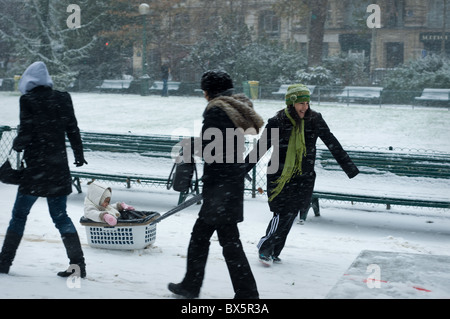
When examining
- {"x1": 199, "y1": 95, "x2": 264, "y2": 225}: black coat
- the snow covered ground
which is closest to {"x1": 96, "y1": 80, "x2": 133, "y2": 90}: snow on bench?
the snow covered ground

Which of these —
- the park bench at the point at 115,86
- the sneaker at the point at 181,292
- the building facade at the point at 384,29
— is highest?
the building facade at the point at 384,29

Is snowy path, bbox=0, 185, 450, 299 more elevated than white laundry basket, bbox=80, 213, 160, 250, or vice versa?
white laundry basket, bbox=80, 213, 160, 250

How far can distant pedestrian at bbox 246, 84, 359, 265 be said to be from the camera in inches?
232

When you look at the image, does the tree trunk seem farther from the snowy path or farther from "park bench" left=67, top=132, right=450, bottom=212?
the snowy path

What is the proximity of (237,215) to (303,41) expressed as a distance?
Answer: 4325cm

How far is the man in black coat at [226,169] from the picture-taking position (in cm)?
454

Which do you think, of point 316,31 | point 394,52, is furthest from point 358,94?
point 394,52

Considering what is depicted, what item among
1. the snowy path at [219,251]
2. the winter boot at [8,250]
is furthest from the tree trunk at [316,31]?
the winter boot at [8,250]

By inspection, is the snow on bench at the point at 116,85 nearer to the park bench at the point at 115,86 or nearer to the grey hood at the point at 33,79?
the park bench at the point at 115,86

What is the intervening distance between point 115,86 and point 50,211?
28.0 meters

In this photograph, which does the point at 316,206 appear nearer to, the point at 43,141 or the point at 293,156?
the point at 293,156

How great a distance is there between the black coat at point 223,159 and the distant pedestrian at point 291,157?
125 cm
